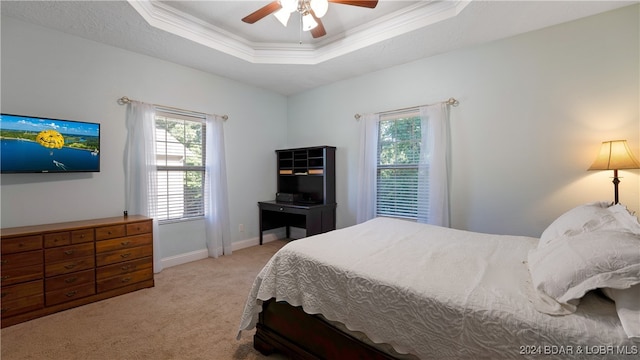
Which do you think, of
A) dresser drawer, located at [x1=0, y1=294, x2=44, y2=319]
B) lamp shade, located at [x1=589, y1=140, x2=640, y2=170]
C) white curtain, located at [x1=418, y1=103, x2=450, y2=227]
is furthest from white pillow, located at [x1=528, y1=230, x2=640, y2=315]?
dresser drawer, located at [x1=0, y1=294, x2=44, y2=319]

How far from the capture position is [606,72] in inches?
96.0

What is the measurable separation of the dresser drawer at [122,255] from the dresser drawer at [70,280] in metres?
0.12

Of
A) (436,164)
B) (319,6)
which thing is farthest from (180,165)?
(436,164)

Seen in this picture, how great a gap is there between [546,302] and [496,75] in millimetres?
2749

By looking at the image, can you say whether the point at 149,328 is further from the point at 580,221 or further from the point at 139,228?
the point at 580,221

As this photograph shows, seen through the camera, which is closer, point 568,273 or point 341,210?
point 568,273

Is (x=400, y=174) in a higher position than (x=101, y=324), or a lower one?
higher

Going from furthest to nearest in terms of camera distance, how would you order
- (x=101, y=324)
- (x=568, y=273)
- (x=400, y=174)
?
1. (x=400, y=174)
2. (x=101, y=324)
3. (x=568, y=273)

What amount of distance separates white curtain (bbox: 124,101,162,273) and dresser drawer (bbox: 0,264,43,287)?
3.27ft

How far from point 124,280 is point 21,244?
0.85m

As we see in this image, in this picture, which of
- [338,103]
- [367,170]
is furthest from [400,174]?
[338,103]

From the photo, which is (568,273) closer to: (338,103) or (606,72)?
(606,72)

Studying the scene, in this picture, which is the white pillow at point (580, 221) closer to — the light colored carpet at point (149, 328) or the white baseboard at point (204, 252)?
the light colored carpet at point (149, 328)

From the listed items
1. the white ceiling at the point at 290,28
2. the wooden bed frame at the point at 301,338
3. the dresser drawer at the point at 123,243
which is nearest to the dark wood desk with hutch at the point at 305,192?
the white ceiling at the point at 290,28
